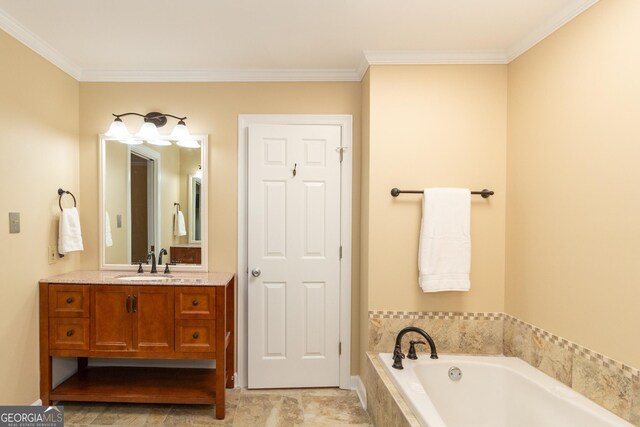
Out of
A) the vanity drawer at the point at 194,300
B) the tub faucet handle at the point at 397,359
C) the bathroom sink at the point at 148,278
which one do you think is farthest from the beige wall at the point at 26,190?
the tub faucet handle at the point at 397,359

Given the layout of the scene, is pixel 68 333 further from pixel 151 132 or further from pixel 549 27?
pixel 549 27

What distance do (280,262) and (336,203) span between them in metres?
0.63

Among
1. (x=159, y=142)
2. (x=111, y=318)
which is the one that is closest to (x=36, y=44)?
(x=159, y=142)

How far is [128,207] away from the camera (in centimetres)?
270

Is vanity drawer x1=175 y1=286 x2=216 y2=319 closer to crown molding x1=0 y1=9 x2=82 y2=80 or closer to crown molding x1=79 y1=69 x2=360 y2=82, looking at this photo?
crown molding x1=79 y1=69 x2=360 y2=82

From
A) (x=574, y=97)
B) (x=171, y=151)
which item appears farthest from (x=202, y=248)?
(x=574, y=97)

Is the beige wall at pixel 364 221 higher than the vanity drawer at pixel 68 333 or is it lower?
higher

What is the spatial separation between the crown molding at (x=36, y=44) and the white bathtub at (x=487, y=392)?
9.81 ft

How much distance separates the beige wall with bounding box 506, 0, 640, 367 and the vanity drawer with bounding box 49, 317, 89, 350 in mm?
2827

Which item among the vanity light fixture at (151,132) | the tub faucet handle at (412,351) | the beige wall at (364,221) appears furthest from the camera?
the vanity light fixture at (151,132)

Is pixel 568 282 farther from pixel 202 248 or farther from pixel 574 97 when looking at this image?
pixel 202 248

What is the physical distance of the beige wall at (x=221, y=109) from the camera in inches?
104

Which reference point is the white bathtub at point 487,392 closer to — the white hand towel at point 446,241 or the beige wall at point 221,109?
the white hand towel at point 446,241

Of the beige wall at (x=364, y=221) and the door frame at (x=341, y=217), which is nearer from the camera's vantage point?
the beige wall at (x=364, y=221)
